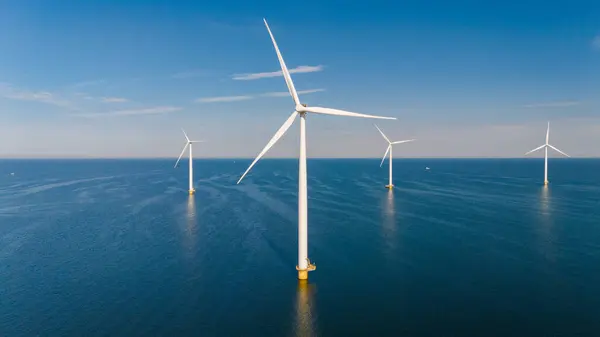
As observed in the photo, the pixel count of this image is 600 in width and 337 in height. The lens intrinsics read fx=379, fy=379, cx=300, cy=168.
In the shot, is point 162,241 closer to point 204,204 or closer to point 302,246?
point 302,246

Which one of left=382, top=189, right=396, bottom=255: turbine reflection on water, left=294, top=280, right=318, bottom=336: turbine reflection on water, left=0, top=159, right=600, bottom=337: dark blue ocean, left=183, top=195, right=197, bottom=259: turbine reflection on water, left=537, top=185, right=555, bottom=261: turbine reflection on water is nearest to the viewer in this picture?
left=294, top=280, right=318, bottom=336: turbine reflection on water

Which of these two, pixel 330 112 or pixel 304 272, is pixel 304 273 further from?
pixel 330 112

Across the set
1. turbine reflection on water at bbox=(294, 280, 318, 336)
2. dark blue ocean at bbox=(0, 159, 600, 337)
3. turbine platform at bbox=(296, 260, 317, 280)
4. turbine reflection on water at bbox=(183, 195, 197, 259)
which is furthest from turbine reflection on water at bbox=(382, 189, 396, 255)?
turbine reflection on water at bbox=(183, 195, 197, 259)

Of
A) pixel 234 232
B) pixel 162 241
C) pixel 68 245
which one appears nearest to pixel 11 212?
pixel 68 245

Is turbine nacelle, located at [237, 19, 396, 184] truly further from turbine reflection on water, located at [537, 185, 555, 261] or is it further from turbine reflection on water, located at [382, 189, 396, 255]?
turbine reflection on water, located at [537, 185, 555, 261]

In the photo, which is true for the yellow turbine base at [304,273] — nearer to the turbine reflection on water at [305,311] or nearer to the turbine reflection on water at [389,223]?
the turbine reflection on water at [305,311]

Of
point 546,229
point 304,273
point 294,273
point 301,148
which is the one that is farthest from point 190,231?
point 546,229
